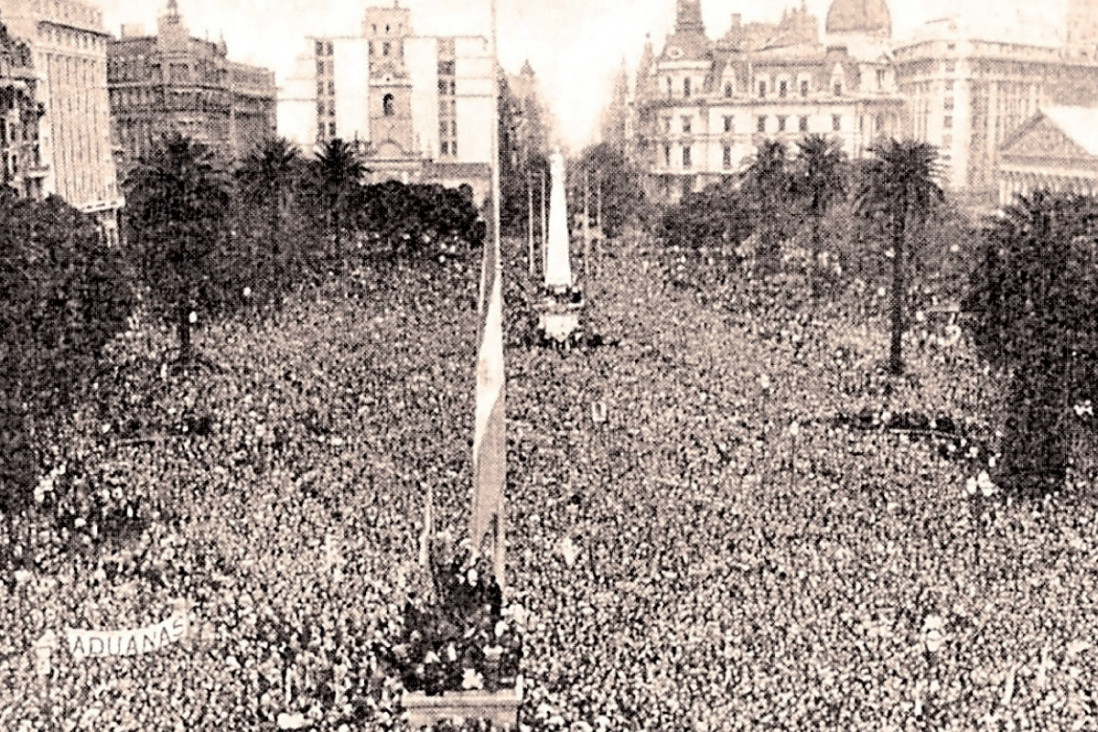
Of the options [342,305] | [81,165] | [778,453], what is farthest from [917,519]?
[81,165]

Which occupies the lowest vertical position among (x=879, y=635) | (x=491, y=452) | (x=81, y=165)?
(x=879, y=635)

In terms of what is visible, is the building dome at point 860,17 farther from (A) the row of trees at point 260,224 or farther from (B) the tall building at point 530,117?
(A) the row of trees at point 260,224

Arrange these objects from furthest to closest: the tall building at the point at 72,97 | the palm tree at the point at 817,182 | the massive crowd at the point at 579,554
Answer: the tall building at the point at 72,97, the palm tree at the point at 817,182, the massive crowd at the point at 579,554

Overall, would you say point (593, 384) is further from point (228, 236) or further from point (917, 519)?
point (228, 236)

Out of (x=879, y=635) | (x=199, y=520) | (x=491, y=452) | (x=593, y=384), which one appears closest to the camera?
(x=491, y=452)

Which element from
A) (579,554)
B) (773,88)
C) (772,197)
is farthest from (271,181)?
(773,88)

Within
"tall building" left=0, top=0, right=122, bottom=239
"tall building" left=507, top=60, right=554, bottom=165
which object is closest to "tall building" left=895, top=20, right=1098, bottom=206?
"tall building" left=507, top=60, right=554, bottom=165


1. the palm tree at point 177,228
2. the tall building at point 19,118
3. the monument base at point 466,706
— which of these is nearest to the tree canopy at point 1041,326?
the monument base at point 466,706

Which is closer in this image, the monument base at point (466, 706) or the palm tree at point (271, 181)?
the monument base at point (466, 706)
